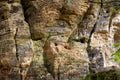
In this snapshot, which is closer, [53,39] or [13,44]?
[13,44]

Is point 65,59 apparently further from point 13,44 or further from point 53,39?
point 13,44

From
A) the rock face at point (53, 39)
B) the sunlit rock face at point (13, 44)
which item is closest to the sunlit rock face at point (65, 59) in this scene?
the rock face at point (53, 39)

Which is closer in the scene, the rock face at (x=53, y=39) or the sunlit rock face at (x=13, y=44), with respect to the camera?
the sunlit rock face at (x=13, y=44)

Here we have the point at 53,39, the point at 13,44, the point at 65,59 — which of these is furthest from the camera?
the point at 53,39

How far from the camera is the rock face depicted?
39.3 ft

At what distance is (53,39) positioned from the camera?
1251cm

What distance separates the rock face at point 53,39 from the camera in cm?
1197

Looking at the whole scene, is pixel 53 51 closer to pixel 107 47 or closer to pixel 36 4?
pixel 36 4

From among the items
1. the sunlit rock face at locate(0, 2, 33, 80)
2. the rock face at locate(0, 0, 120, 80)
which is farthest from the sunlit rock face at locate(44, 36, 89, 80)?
the sunlit rock face at locate(0, 2, 33, 80)

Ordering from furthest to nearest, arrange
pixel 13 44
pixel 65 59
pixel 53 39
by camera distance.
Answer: pixel 53 39, pixel 65 59, pixel 13 44

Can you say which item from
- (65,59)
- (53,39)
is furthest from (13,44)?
(65,59)

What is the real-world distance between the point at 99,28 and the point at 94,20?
0.47m

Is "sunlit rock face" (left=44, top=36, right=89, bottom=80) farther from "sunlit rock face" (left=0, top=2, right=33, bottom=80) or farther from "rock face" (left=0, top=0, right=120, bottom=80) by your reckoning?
"sunlit rock face" (left=0, top=2, right=33, bottom=80)

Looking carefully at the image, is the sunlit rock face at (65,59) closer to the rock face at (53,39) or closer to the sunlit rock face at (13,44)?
the rock face at (53,39)
